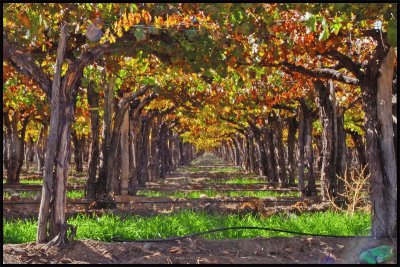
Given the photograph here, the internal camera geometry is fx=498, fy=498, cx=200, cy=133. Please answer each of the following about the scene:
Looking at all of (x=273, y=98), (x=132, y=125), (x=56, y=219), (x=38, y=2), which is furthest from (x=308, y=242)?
(x=132, y=125)

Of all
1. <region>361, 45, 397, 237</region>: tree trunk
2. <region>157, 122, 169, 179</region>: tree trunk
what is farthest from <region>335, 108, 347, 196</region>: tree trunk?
<region>157, 122, 169, 179</region>: tree trunk

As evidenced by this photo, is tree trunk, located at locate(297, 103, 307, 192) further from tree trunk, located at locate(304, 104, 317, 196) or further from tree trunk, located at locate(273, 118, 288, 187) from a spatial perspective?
tree trunk, located at locate(273, 118, 288, 187)

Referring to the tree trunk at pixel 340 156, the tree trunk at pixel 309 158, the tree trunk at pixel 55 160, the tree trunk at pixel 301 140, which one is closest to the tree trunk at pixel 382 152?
the tree trunk at pixel 340 156

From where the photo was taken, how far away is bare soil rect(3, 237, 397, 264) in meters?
7.41

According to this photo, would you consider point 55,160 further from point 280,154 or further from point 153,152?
point 153,152

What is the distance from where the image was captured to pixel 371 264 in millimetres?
7199

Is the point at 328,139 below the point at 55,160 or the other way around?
the other way around

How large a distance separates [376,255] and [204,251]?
104 inches

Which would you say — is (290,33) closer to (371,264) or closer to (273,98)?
(371,264)

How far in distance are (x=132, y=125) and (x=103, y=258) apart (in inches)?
473

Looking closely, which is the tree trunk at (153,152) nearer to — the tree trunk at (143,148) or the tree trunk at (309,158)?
the tree trunk at (143,148)

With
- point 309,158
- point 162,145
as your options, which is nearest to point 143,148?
point 309,158

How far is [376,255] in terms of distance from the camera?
24.9 ft

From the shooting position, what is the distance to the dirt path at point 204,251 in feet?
24.3
